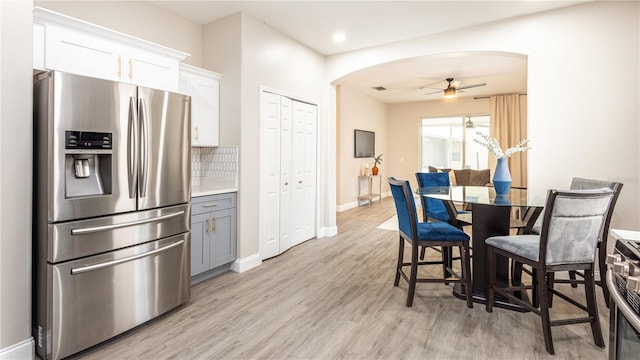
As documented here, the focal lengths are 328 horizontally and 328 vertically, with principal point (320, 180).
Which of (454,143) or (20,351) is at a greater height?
(454,143)

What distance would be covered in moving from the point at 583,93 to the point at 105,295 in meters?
4.37

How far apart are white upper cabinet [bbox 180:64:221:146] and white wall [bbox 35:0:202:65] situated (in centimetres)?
45

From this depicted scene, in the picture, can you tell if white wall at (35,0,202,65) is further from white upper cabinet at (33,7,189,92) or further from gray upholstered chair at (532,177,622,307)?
gray upholstered chair at (532,177,622,307)

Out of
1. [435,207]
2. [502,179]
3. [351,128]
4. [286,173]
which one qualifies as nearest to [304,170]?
[286,173]

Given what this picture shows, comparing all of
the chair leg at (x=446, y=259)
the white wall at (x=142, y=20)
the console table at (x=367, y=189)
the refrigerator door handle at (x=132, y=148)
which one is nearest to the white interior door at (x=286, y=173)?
the white wall at (x=142, y=20)

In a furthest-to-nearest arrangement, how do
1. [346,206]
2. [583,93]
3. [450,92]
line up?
[346,206] < [450,92] < [583,93]

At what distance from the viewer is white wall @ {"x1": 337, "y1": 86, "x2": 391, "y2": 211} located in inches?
292

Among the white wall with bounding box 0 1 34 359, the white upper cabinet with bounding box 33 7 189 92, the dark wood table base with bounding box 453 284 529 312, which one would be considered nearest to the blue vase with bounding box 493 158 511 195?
the dark wood table base with bounding box 453 284 529 312

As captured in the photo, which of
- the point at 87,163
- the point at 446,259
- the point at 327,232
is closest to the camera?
the point at 87,163

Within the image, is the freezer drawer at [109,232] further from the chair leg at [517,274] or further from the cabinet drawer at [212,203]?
the chair leg at [517,274]

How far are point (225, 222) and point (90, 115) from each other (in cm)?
166

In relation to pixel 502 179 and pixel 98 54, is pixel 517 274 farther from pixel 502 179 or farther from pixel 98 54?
pixel 98 54

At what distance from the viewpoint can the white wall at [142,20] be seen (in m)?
2.78

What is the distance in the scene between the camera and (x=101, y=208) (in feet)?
6.73
